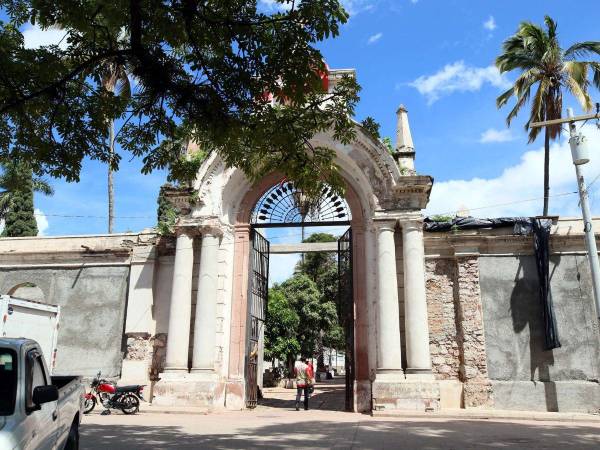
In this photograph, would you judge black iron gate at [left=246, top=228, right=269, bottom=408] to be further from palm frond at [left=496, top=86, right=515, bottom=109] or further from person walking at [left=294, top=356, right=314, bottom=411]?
palm frond at [left=496, top=86, right=515, bottom=109]

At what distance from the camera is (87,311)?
52.0 feet

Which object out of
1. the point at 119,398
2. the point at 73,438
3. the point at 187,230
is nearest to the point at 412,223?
the point at 187,230

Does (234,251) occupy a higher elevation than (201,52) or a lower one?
lower

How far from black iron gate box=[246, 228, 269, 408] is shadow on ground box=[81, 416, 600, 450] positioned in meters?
3.86

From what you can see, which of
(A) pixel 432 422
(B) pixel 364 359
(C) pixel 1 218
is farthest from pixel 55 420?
(C) pixel 1 218

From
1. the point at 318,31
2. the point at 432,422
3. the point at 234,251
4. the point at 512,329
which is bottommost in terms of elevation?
the point at 432,422

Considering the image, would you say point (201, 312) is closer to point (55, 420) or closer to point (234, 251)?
point (234, 251)

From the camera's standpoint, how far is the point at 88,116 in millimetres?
8172

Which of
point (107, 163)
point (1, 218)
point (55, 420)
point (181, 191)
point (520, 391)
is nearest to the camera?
point (55, 420)

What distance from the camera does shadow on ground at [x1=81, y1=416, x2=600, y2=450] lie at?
7.76 m

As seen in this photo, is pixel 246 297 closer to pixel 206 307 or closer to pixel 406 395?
pixel 206 307

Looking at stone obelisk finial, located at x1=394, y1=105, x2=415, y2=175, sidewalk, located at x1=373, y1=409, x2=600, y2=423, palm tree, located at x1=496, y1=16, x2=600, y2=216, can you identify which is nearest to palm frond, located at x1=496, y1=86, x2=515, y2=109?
palm tree, located at x1=496, y1=16, x2=600, y2=216

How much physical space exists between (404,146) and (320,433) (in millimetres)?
8490

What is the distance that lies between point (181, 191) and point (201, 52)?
727 cm
